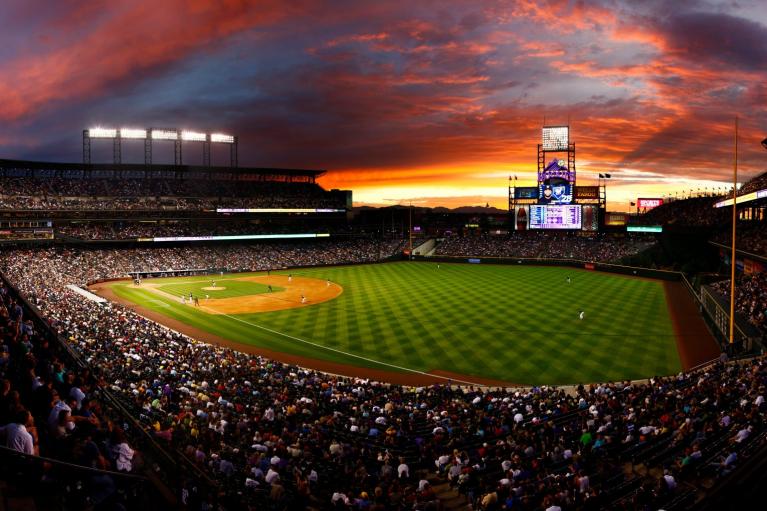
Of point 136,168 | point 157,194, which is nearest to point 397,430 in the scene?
point 157,194

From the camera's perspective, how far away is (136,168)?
3223 inches

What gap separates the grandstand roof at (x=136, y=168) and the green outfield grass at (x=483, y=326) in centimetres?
3201

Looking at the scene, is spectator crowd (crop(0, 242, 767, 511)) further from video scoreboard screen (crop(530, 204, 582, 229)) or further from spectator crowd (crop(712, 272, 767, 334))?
video scoreboard screen (crop(530, 204, 582, 229))

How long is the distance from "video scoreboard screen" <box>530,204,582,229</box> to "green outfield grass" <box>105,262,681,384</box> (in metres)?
14.7

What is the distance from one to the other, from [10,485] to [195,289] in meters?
51.7

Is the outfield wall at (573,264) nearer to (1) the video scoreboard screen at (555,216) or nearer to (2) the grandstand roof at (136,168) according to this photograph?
(1) the video scoreboard screen at (555,216)

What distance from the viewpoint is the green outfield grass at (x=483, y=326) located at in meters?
26.6

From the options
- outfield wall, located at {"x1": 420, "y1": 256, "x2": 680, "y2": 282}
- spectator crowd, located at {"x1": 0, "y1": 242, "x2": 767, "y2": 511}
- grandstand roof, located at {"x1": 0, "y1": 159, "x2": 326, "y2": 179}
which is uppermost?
grandstand roof, located at {"x1": 0, "y1": 159, "x2": 326, "y2": 179}

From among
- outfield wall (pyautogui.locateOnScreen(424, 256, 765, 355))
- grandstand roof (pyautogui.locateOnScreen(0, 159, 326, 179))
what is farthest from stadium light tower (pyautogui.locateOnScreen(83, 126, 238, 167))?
outfield wall (pyautogui.locateOnScreen(424, 256, 765, 355))

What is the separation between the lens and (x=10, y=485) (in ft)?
14.4

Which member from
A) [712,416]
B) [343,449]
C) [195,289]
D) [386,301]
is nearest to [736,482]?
[343,449]

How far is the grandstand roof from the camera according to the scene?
238 ft

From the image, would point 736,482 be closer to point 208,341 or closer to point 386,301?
point 208,341

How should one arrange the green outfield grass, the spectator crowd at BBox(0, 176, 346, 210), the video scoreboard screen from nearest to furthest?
1. the green outfield grass
2. the spectator crowd at BBox(0, 176, 346, 210)
3. the video scoreboard screen
